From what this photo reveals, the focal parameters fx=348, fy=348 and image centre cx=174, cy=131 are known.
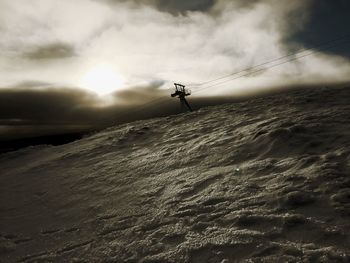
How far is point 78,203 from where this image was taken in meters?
7.79

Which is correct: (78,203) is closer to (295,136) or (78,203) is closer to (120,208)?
(120,208)

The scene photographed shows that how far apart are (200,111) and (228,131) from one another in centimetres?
517

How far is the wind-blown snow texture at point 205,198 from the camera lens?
A: 4.68 metres

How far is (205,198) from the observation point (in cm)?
631

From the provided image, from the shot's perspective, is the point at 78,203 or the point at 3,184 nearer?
the point at 78,203

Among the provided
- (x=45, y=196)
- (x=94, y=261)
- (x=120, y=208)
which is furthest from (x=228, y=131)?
(x=94, y=261)

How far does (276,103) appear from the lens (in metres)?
12.8

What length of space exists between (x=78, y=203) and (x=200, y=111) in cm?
886

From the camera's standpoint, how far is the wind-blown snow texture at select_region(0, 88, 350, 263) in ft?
15.3

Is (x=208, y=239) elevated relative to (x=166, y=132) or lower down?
lower down

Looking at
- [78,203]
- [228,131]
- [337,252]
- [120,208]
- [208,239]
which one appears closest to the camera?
[337,252]

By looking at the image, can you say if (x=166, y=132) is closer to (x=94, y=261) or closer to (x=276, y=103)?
(x=276, y=103)

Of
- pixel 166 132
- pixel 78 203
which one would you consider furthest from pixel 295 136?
pixel 166 132

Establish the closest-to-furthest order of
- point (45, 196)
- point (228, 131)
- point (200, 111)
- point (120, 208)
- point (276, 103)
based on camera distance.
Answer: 1. point (120, 208)
2. point (45, 196)
3. point (228, 131)
4. point (276, 103)
5. point (200, 111)
